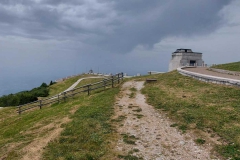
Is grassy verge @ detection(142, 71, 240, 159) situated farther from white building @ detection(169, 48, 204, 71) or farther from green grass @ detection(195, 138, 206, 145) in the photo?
white building @ detection(169, 48, 204, 71)

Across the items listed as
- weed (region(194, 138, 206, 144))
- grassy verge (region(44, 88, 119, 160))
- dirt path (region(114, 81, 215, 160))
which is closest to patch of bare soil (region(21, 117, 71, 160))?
grassy verge (region(44, 88, 119, 160))

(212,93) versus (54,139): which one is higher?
(212,93)

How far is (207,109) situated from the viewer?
1524 centimetres

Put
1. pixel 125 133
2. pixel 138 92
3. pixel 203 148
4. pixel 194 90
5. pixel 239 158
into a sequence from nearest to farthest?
1. pixel 239 158
2. pixel 203 148
3. pixel 125 133
4. pixel 194 90
5. pixel 138 92

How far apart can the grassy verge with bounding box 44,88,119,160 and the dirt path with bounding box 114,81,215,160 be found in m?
0.87

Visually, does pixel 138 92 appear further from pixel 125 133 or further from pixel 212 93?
pixel 125 133

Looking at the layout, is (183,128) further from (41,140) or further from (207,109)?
(41,140)

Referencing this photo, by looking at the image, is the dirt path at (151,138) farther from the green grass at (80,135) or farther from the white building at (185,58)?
the white building at (185,58)

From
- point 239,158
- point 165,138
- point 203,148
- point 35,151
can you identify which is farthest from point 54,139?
point 239,158

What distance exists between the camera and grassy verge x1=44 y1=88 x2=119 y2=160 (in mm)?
10289

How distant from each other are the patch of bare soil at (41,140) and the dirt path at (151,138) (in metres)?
3.91

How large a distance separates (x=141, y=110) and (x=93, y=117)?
3.88m

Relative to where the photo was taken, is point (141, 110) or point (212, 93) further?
point (212, 93)

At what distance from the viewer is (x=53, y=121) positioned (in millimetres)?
16156
